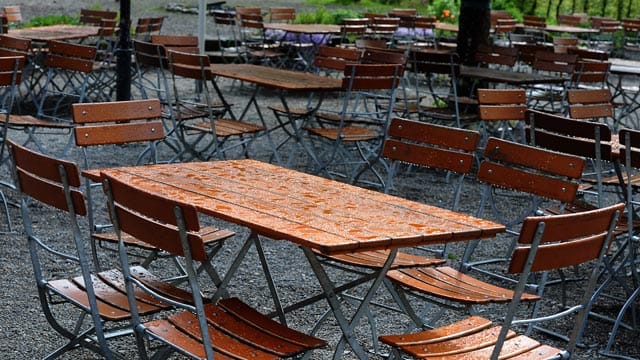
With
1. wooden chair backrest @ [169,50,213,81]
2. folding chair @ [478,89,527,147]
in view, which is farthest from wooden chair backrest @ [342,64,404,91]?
folding chair @ [478,89,527,147]

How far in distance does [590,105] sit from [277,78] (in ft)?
8.56

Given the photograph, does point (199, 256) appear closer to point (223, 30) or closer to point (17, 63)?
point (17, 63)

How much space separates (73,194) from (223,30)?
1584cm

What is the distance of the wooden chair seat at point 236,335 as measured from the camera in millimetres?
3361

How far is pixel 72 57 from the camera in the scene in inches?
330

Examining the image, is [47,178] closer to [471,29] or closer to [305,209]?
[305,209]

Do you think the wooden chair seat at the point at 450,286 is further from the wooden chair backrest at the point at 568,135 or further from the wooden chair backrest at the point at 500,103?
the wooden chair backrest at the point at 500,103

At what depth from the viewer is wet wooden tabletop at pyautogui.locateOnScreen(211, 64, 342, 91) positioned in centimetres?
805

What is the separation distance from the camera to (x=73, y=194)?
365 centimetres

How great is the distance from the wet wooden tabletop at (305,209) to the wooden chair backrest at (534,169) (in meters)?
0.63

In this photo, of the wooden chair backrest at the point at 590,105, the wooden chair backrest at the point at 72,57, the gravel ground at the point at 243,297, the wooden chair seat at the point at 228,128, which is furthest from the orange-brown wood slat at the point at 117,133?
the wooden chair backrest at the point at 72,57

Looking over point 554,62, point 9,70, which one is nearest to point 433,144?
point 9,70

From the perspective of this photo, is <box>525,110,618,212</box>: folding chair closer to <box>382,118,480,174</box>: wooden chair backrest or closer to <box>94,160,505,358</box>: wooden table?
<box>382,118,480,174</box>: wooden chair backrest

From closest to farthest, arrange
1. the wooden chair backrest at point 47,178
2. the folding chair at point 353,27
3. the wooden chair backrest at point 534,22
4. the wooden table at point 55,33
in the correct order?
1. the wooden chair backrest at point 47,178
2. the wooden table at point 55,33
3. the folding chair at point 353,27
4. the wooden chair backrest at point 534,22
